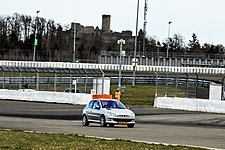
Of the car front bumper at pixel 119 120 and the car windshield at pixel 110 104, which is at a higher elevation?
the car windshield at pixel 110 104

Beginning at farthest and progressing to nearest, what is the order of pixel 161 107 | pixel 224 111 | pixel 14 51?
pixel 14 51 < pixel 161 107 < pixel 224 111

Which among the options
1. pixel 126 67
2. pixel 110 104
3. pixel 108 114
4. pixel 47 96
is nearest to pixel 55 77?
pixel 47 96

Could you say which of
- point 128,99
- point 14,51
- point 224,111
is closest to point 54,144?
point 224,111

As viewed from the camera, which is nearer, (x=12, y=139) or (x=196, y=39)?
(x=12, y=139)

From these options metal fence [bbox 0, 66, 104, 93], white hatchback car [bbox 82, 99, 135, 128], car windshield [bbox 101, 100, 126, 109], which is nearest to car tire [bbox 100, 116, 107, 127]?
white hatchback car [bbox 82, 99, 135, 128]

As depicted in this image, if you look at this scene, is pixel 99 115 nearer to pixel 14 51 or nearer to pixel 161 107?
pixel 161 107

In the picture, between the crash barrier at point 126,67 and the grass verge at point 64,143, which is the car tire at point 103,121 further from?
the crash barrier at point 126,67

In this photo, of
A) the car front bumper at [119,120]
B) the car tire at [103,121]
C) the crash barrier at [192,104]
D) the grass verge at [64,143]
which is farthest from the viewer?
the crash barrier at [192,104]

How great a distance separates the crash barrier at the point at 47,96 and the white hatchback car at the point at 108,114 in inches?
612

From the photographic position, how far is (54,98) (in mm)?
37750

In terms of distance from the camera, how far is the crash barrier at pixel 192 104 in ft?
99.7

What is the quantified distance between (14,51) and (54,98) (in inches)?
2196

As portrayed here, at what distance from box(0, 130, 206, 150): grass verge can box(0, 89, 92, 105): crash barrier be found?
2227cm

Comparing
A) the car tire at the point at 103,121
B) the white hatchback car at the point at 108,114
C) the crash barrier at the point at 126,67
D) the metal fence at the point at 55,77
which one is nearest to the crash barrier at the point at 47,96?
the metal fence at the point at 55,77
